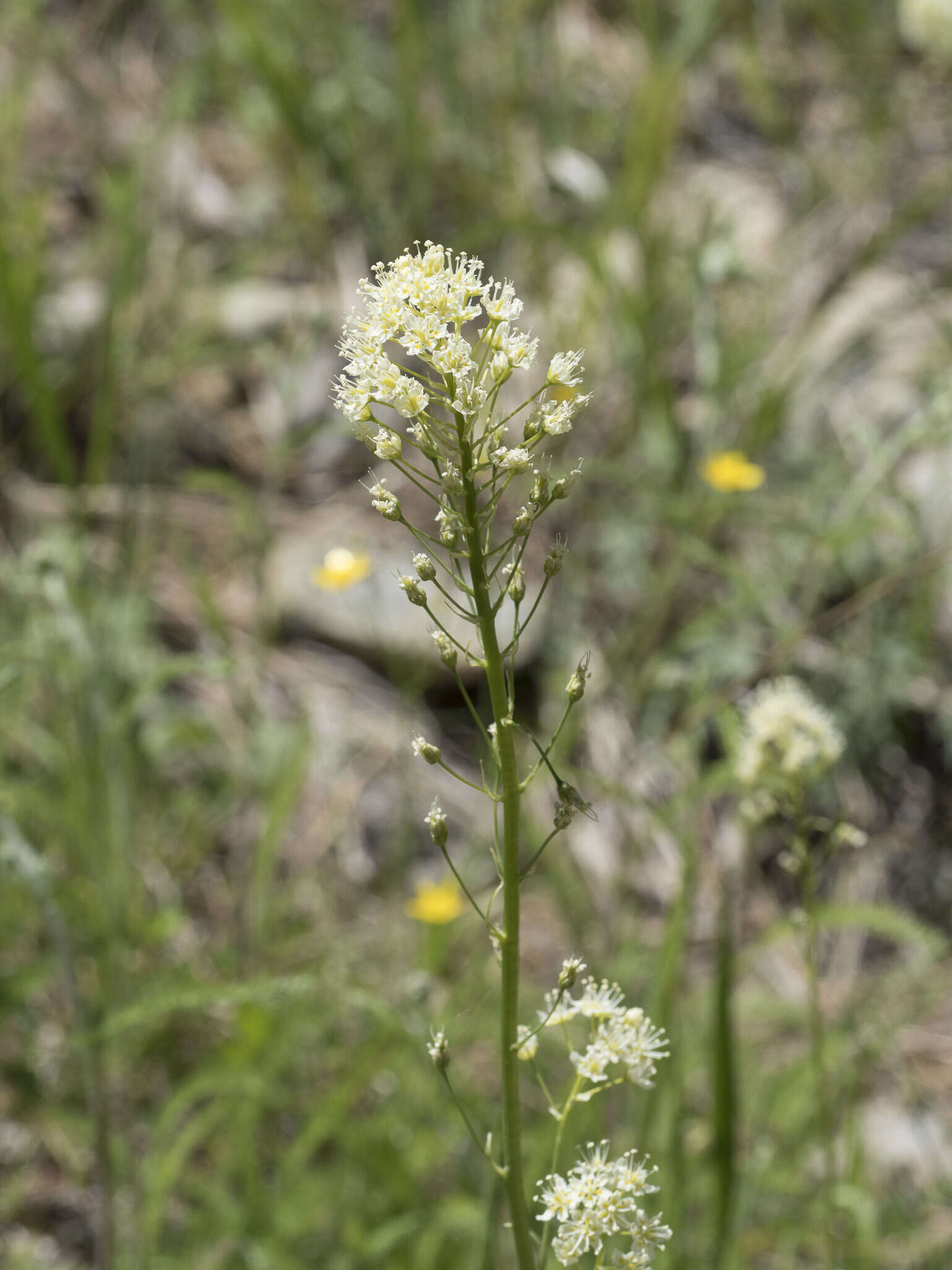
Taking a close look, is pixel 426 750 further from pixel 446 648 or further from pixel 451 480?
pixel 451 480

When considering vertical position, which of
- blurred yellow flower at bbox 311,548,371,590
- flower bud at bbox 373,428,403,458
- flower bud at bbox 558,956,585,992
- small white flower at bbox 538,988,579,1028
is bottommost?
flower bud at bbox 558,956,585,992

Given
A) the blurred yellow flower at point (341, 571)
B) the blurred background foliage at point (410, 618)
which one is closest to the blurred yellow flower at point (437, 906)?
the blurred background foliage at point (410, 618)

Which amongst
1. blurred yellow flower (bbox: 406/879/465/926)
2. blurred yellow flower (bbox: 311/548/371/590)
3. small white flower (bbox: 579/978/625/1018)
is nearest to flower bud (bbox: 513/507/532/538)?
small white flower (bbox: 579/978/625/1018)

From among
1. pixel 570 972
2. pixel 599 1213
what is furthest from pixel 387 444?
pixel 599 1213

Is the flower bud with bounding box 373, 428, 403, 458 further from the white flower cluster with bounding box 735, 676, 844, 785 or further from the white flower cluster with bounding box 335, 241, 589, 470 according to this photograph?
the white flower cluster with bounding box 735, 676, 844, 785

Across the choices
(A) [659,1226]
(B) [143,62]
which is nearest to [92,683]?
(A) [659,1226]

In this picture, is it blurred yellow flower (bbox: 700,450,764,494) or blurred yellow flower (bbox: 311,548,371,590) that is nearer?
blurred yellow flower (bbox: 311,548,371,590)

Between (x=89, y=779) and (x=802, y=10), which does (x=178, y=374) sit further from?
(x=802, y=10)
